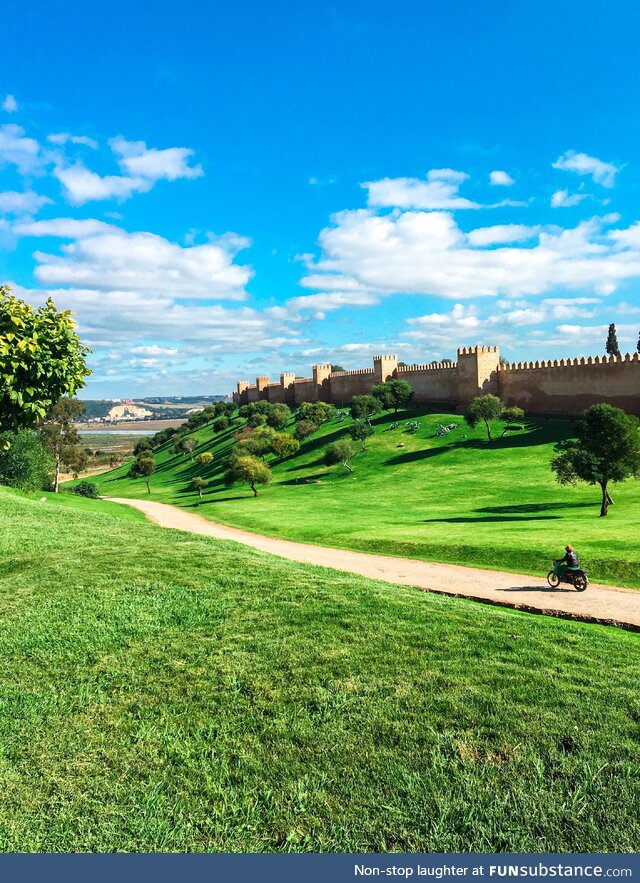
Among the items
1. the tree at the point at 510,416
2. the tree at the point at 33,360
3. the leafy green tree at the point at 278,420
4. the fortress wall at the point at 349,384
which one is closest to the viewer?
the tree at the point at 33,360

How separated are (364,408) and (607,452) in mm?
50592

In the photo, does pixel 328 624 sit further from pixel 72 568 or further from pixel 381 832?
pixel 72 568

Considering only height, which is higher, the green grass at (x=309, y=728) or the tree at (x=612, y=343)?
the tree at (x=612, y=343)

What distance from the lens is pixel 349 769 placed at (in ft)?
19.7

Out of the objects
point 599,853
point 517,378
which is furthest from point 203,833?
point 517,378

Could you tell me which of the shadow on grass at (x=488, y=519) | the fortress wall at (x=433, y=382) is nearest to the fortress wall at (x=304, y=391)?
the fortress wall at (x=433, y=382)

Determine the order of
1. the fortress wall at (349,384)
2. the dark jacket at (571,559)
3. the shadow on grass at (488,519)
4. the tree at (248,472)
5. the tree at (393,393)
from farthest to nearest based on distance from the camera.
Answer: the fortress wall at (349,384) → the tree at (393,393) → the tree at (248,472) → the shadow on grass at (488,519) → the dark jacket at (571,559)

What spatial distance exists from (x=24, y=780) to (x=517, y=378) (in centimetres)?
8142

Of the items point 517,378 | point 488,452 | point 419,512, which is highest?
point 517,378

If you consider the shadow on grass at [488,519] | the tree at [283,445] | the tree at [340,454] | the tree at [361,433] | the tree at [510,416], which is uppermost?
the tree at [510,416]

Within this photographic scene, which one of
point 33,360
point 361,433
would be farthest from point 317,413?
point 33,360

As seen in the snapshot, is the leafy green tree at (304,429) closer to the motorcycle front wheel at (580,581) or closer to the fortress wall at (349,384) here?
the fortress wall at (349,384)

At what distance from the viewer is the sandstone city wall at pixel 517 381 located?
215ft

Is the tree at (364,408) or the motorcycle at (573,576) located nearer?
the motorcycle at (573,576)
